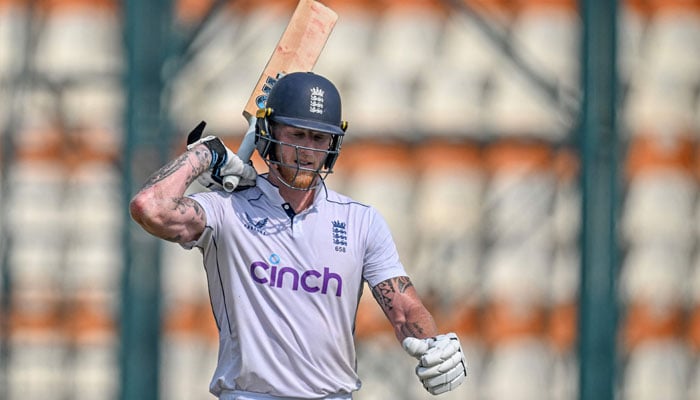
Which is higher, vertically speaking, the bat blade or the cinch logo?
the bat blade

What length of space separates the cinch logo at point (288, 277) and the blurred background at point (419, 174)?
1858 millimetres

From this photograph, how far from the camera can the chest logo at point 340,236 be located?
2820 mm

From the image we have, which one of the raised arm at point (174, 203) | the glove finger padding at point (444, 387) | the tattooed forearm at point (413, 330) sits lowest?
the glove finger padding at point (444, 387)

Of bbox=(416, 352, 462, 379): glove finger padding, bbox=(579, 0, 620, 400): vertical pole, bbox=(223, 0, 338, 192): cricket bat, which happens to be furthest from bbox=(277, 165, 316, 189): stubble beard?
bbox=(579, 0, 620, 400): vertical pole

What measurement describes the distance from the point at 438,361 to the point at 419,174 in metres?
2.11

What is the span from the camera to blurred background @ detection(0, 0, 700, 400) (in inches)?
182

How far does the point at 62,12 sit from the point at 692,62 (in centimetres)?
224

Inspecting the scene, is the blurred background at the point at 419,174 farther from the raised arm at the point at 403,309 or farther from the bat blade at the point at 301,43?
the raised arm at the point at 403,309

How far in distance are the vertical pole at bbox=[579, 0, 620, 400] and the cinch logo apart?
1.96 m

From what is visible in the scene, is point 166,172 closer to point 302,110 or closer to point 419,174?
point 302,110

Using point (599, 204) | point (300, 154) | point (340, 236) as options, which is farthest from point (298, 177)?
point (599, 204)

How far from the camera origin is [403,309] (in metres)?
2.83

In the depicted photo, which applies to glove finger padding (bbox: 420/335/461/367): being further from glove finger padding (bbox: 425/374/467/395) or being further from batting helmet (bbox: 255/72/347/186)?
batting helmet (bbox: 255/72/347/186)

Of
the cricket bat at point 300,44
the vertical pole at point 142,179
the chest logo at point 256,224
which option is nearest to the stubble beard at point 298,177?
the chest logo at point 256,224
